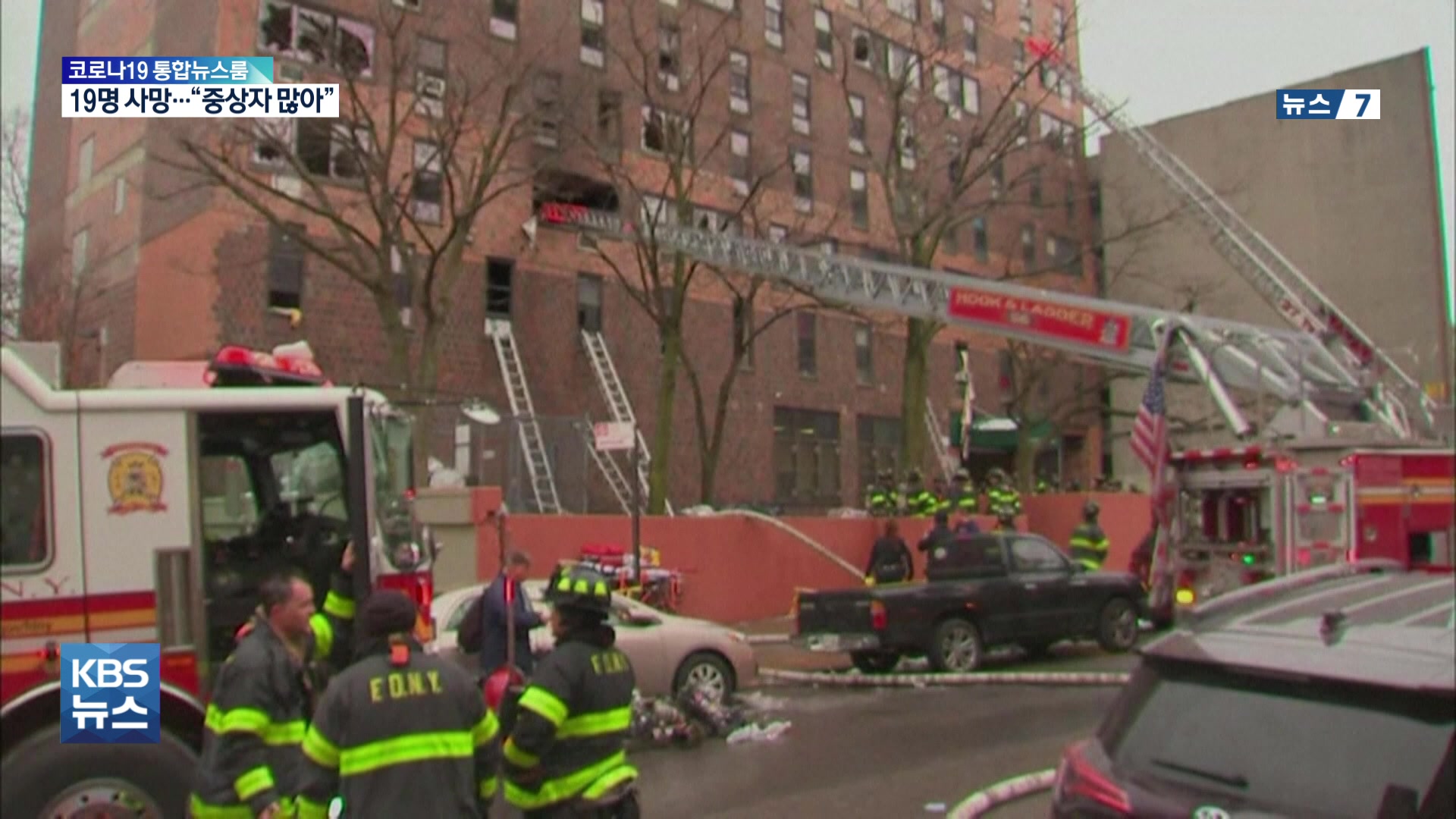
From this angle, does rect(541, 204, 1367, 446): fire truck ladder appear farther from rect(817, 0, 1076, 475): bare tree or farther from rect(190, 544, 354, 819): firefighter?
rect(190, 544, 354, 819): firefighter

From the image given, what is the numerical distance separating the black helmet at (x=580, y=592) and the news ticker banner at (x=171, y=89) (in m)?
8.98

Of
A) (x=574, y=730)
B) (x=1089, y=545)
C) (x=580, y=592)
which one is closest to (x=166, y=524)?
(x=580, y=592)

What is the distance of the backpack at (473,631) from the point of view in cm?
968

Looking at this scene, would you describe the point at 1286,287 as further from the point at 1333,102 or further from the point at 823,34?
the point at 823,34

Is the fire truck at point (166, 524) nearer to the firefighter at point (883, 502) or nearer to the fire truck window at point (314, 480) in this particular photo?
the fire truck window at point (314, 480)

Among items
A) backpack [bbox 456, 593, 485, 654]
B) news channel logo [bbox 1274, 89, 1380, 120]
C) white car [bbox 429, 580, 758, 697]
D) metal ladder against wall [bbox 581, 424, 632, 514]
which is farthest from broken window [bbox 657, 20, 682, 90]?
backpack [bbox 456, 593, 485, 654]

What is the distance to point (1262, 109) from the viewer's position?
28328 millimetres

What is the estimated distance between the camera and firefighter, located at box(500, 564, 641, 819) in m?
4.72

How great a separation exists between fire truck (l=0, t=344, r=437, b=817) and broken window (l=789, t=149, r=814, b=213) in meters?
26.8

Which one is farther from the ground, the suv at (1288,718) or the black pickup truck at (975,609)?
the suv at (1288,718)

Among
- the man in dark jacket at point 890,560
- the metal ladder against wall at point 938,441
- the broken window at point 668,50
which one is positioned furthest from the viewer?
the metal ladder against wall at point 938,441

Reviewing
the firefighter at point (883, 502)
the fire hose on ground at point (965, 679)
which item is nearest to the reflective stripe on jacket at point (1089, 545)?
the fire hose on ground at point (965, 679)

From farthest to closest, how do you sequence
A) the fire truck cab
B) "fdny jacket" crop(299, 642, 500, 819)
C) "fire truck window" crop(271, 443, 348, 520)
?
the fire truck cab
"fire truck window" crop(271, 443, 348, 520)
"fdny jacket" crop(299, 642, 500, 819)

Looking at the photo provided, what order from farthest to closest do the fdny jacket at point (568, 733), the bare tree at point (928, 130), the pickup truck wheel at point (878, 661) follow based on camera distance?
the bare tree at point (928, 130) → the pickup truck wheel at point (878, 661) → the fdny jacket at point (568, 733)
